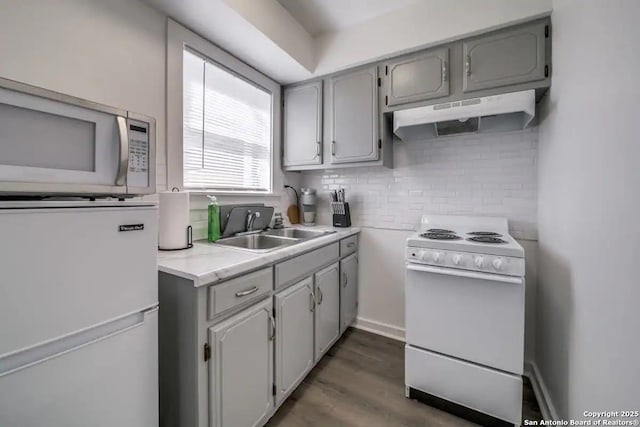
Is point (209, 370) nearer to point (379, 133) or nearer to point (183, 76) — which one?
point (183, 76)

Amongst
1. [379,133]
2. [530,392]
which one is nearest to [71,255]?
[379,133]

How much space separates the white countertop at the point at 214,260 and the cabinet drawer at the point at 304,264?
0.18 ft

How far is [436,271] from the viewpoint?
62.2 inches

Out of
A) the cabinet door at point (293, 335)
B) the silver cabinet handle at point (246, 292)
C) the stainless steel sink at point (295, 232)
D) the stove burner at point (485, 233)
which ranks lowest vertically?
the cabinet door at point (293, 335)

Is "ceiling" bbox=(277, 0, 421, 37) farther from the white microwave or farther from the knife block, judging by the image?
the white microwave

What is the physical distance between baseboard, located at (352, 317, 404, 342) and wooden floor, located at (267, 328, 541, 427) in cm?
27

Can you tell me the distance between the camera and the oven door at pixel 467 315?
4.64 ft

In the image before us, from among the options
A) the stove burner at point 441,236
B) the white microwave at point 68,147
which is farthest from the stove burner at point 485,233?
the white microwave at point 68,147

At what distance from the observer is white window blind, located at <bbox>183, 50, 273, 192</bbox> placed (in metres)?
1.84

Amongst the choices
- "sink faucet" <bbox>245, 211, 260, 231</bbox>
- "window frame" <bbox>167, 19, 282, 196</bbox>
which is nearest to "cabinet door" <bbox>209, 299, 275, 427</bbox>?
"sink faucet" <bbox>245, 211, 260, 231</bbox>

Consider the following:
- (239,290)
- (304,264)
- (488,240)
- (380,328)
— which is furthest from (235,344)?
(380,328)

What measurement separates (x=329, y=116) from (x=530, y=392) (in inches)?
100

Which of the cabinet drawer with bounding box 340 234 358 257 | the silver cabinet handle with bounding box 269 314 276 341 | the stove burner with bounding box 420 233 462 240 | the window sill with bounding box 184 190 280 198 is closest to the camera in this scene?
the silver cabinet handle with bounding box 269 314 276 341

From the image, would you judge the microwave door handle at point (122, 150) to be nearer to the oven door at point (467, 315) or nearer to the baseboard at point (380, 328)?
the oven door at point (467, 315)
